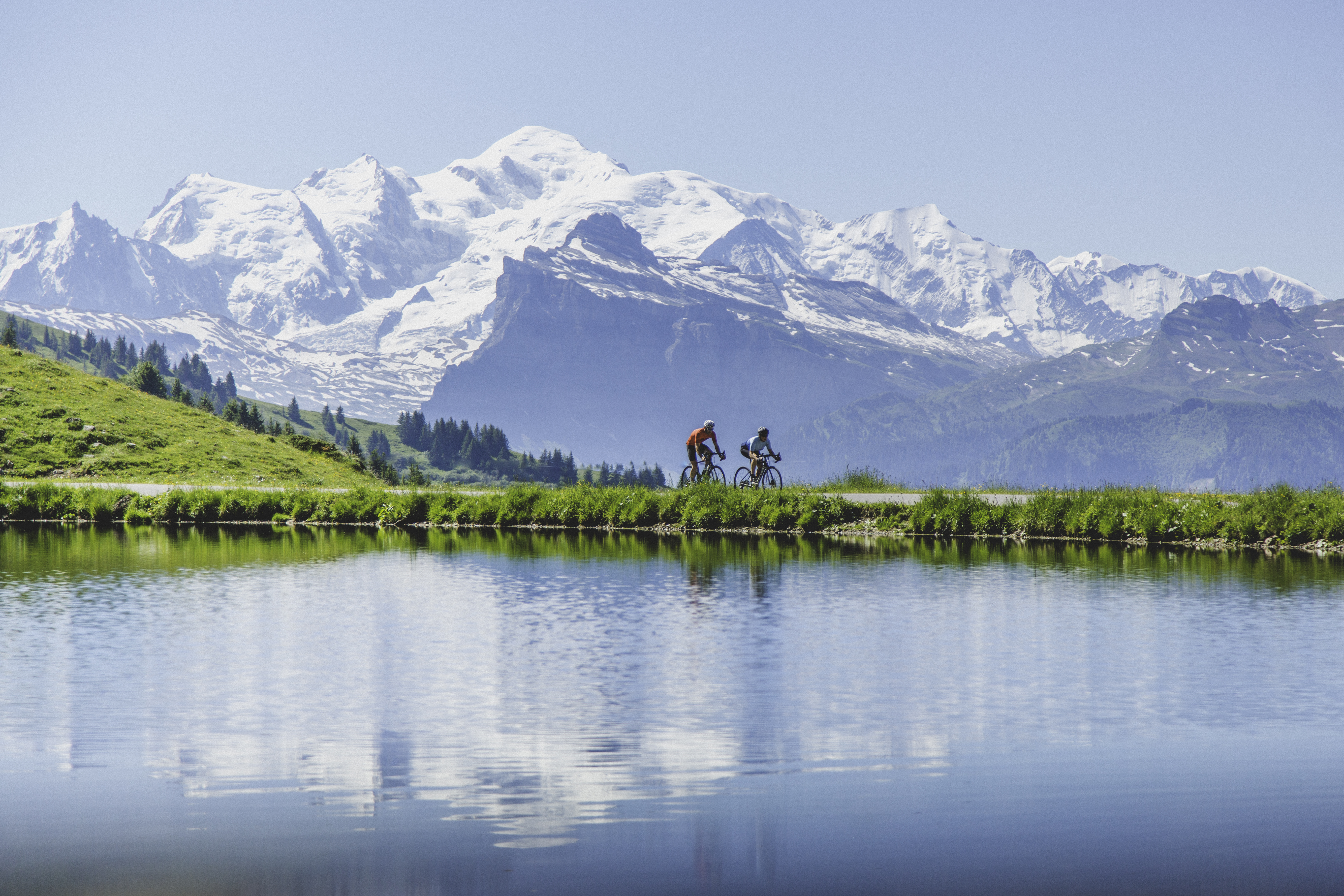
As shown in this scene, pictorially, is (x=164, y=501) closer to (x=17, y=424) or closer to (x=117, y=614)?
(x=17, y=424)

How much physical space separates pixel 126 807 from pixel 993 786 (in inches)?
334

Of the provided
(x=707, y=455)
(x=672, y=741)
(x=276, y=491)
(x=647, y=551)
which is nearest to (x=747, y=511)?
(x=707, y=455)

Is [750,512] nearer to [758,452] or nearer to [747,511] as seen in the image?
[747,511]

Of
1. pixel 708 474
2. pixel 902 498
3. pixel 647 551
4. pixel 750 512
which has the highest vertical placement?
pixel 708 474

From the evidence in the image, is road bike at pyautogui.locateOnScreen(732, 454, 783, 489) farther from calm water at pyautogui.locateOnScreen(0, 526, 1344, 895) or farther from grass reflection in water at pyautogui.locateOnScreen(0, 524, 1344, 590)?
calm water at pyautogui.locateOnScreen(0, 526, 1344, 895)

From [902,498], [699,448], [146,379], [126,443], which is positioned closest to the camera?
[699,448]

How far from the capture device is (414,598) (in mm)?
27516

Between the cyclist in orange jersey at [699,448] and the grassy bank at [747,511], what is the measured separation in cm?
161

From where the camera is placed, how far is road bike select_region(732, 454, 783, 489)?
52.9m

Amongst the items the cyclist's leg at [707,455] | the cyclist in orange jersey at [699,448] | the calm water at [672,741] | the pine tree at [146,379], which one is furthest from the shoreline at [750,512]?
the pine tree at [146,379]

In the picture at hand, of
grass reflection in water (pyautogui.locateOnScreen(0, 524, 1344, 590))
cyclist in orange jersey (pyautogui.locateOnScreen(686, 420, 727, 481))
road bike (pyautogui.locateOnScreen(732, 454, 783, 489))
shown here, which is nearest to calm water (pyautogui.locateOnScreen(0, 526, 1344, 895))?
grass reflection in water (pyautogui.locateOnScreen(0, 524, 1344, 590))

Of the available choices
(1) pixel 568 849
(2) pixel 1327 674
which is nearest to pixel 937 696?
(2) pixel 1327 674

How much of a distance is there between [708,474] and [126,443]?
44.3 meters

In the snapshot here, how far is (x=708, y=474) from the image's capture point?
54750mm
